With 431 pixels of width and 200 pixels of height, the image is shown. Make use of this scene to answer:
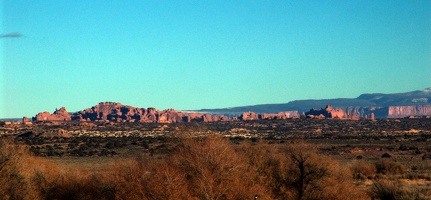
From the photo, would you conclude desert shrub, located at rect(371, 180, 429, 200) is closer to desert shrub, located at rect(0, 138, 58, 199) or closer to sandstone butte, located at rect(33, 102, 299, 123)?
desert shrub, located at rect(0, 138, 58, 199)

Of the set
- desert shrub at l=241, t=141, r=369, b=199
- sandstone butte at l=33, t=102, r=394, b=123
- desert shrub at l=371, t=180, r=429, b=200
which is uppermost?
sandstone butte at l=33, t=102, r=394, b=123

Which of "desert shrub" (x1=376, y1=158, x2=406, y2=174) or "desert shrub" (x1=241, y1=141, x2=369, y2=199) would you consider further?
"desert shrub" (x1=376, y1=158, x2=406, y2=174)

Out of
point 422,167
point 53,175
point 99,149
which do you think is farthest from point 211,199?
point 99,149

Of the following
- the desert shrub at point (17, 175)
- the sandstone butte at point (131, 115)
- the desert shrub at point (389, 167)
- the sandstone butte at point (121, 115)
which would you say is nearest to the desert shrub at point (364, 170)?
the desert shrub at point (389, 167)

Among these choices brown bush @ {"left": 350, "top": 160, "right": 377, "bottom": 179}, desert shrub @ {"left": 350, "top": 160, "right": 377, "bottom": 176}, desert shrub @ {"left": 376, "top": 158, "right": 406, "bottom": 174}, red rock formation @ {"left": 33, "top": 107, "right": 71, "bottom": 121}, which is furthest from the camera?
red rock formation @ {"left": 33, "top": 107, "right": 71, "bottom": 121}

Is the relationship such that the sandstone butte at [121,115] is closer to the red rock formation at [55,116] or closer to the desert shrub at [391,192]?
the red rock formation at [55,116]

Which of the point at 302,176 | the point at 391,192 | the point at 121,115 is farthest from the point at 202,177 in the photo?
the point at 121,115

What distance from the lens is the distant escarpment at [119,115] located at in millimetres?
156625

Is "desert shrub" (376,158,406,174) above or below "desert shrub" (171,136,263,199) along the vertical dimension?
below

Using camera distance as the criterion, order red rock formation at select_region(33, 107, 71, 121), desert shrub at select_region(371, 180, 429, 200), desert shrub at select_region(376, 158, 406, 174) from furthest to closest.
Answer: red rock formation at select_region(33, 107, 71, 121) < desert shrub at select_region(376, 158, 406, 174) < desert shrub at select_region(371, 180, 429, 200)

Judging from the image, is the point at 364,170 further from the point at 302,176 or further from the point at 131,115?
the point at 131,115

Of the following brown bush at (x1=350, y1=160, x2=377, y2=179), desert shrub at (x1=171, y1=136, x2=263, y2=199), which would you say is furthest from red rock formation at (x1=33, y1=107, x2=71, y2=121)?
desert shrub at (x1=171, y1=136, x2=263, y2=199)

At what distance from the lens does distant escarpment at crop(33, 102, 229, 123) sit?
6166 inches

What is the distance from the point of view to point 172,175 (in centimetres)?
1925
